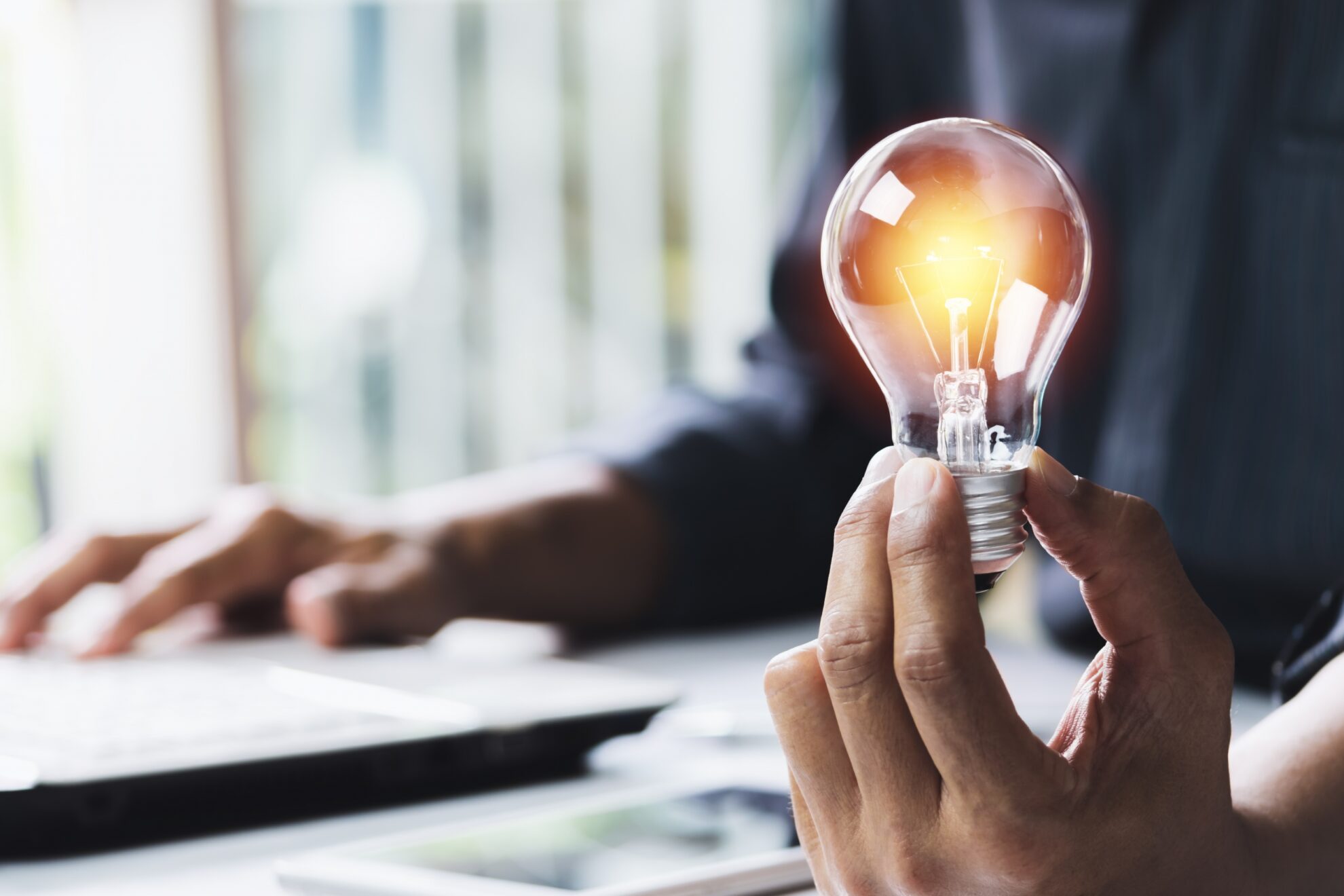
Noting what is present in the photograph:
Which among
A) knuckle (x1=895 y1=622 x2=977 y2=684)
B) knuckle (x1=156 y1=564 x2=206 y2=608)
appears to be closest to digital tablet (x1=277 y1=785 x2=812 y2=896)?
knuckle (x1=895 y1=622 x2=977 y2=684)

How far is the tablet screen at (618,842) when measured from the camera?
1.14 ft

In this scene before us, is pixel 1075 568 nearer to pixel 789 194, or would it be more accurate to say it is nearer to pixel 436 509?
pixel 436 509

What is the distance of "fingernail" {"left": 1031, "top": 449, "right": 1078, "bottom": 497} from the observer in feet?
0.92

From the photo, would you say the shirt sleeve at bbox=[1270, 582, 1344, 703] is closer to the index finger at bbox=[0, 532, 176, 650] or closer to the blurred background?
the index finger at bbox=[0, 532, 176, 650]

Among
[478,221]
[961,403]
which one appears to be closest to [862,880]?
[961,403]

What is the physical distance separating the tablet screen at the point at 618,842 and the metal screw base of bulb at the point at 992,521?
137 millimetres

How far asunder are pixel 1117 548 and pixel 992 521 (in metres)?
0.03

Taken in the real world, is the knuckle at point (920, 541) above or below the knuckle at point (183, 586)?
above

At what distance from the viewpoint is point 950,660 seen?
253 millimetres

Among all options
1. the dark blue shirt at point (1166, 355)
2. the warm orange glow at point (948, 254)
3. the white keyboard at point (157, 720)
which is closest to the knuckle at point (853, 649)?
the warm orange glow at point (948, 254)

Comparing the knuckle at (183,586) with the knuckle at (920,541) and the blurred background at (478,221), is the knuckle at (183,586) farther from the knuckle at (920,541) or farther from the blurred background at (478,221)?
the blurred background at (478,221)

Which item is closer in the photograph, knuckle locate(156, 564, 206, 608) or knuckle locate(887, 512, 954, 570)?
knuckle locate(887, 512, 954, 570)

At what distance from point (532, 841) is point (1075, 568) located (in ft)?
0.58

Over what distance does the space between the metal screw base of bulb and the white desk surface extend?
8.5 inches
